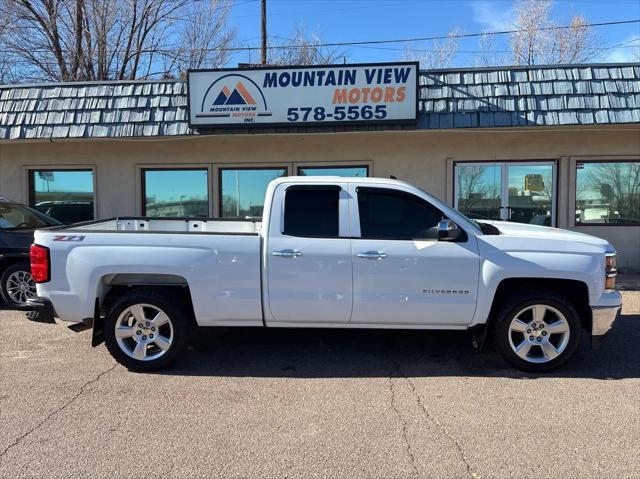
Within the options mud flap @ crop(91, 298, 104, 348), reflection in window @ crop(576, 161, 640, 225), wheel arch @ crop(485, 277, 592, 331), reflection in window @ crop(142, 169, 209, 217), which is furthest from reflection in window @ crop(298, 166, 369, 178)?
mud flap @ crop(91, 298, 104, 348)

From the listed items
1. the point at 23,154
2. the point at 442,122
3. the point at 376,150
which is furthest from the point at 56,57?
the point at 442,122

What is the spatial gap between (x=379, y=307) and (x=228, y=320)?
1432 millimetres

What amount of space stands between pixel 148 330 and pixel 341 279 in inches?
74.7

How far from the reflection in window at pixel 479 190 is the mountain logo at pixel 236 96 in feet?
13.6

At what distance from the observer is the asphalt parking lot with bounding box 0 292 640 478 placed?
10.9 ft

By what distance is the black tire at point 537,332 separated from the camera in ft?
15.7

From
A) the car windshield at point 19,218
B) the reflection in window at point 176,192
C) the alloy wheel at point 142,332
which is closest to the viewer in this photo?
the alloy wheel at point 142,332

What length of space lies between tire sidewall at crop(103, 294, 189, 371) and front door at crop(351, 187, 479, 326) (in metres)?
1.64

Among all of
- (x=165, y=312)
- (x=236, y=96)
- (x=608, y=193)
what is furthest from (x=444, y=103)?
(x=165, y=312)

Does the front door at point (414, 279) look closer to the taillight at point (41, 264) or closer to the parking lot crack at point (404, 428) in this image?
the parking lot crack at point (404, 428)

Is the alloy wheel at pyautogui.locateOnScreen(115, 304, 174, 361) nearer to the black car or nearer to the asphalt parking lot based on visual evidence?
the asphalt parking lot

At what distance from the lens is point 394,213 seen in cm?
503

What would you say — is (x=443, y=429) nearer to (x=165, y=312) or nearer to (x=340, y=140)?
(x=165, y=312)

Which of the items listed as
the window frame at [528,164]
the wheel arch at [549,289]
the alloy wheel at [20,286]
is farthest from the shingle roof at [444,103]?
the wheel arch at [549,289]
